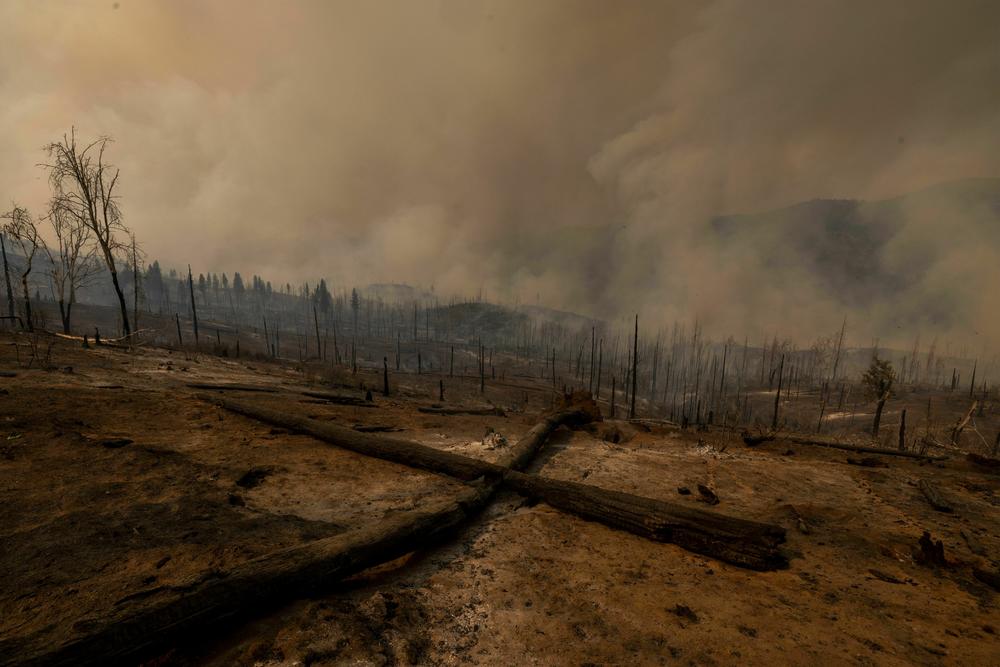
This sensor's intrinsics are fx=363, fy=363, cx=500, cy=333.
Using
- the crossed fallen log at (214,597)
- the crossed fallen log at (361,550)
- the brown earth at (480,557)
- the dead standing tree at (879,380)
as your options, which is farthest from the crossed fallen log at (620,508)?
the dead standing tree at (879,380)

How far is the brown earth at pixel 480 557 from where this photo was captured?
9.50ft

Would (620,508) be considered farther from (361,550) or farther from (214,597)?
(214,597)

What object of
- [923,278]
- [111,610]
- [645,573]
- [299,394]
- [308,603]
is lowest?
[299,394]

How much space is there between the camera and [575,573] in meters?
4.01

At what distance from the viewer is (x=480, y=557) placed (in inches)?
167

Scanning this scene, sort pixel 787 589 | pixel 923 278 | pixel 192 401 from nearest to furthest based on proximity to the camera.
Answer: pixel 787 589
pixel 192 401
pixel 923 278

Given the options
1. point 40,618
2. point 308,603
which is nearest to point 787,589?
point 308,603

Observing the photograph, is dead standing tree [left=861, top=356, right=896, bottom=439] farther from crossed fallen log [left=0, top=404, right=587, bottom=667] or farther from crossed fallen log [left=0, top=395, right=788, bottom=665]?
crossed fallen log [left=0, top=404, right=587, bottom=667]

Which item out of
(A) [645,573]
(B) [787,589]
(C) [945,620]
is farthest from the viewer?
(A) [645,573]

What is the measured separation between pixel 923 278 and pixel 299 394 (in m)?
303

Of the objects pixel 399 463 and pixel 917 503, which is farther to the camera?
pixel 399 463

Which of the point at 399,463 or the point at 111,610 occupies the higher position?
the point at 111,610

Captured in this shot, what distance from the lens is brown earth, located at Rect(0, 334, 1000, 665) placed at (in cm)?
290

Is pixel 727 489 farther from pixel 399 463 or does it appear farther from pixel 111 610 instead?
pixel 111 610
